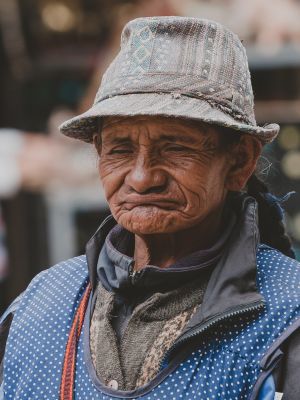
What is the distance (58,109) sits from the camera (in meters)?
6.95

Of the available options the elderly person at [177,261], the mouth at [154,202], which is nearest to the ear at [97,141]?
the elderly person at [177,261]

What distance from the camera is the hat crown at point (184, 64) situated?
7.52 feet

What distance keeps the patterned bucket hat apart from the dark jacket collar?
241mm

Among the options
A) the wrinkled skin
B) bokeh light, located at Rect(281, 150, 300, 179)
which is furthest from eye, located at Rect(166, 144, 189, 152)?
bokeh light, located at Rect(281, 150, 300, 179)

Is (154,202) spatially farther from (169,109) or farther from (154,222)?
(169,109)

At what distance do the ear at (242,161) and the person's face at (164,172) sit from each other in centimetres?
8

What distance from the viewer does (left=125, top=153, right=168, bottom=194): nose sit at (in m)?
2.28

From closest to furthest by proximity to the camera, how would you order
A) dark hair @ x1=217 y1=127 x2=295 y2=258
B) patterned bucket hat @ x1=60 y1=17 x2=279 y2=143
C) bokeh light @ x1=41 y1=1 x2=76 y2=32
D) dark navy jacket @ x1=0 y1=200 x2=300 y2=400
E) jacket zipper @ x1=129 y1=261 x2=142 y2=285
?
1. dark navy jacket @ x1=0 y1=200 x2=300 y2=400
2. patterned bucket hat @ x1=60 y1=17 x2=279 y2=143
3. jacket zipper @ x1=129 y1=261 x2=142 y2=285
4. dark hair @ x1=217 y1=127 x2=295 y2=258
5. bokeh light @ x1=41 y1=1 x2=76 y2=32

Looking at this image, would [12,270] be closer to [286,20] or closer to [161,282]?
[286,20]

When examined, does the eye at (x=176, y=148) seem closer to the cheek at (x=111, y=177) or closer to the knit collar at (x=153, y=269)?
the cheek at (x=111, y=177)

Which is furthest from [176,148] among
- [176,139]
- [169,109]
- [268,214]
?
[268,214]

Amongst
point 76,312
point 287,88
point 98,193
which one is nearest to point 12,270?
point 98,193

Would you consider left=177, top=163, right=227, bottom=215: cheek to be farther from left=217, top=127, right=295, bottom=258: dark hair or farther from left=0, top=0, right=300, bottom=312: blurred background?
left=0, top=0, right=300, bottom=312: blurred background

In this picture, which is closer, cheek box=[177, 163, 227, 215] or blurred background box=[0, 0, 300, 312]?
cheek box=[177, 163, 227, 215]
